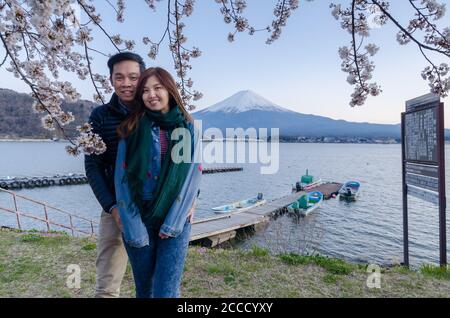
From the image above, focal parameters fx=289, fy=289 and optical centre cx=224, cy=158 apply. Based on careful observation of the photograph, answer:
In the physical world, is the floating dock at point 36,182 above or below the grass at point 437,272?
below

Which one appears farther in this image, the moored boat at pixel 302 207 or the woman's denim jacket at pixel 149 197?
the moored boat at pixel 302 207

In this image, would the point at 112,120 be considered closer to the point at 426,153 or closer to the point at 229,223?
the point at 426,153

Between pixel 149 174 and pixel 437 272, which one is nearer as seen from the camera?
pixel 149 174

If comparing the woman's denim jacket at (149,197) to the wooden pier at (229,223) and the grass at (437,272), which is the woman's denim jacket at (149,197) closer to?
the grass at (437,272)

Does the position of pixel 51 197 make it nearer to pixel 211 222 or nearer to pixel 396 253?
pixel 211 222

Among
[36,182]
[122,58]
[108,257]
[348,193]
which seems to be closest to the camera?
[122,58]

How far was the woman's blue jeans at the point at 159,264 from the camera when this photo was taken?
5.76ft

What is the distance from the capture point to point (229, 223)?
1469cm

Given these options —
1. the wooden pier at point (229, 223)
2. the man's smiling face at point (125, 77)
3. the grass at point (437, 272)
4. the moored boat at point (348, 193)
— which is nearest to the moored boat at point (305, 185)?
→ the moored boat at point (348, 193)

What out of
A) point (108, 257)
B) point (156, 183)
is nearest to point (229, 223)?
point (108, 257)

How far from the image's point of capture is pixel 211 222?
1501 cm

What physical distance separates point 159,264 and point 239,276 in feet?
6.28

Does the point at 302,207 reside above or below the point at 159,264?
below
